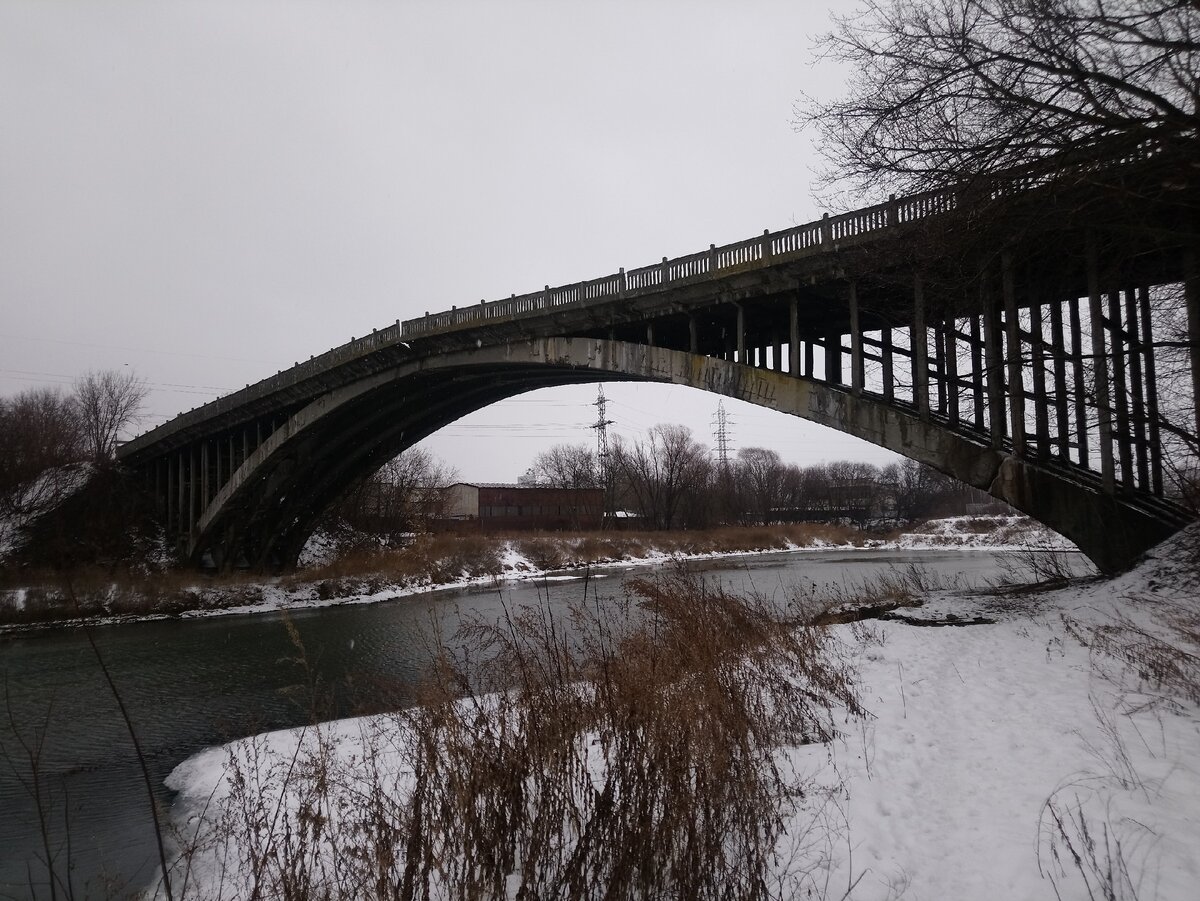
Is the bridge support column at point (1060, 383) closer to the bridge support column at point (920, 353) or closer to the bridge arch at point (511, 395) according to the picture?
the bridge arch at point (511, 395)

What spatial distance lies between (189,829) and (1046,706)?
252 inches

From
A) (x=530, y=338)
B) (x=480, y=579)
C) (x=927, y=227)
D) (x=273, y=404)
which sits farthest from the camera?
(x=480, y=579)

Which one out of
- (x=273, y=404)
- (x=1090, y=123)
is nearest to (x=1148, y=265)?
(x=1090, y=123)

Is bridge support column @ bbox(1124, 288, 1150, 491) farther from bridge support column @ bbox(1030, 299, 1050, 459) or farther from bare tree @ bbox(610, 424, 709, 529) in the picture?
bare tree @ bbox(610, 424, 709, 529)

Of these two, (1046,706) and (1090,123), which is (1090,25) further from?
(1046,706)

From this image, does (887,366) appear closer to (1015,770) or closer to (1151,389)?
(1151,389)

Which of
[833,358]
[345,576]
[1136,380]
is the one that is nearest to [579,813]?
[1136,380]

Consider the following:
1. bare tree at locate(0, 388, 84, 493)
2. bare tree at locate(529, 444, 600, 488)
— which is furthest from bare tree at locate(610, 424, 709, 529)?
bare tree at locate(0, 388, 84, 493)

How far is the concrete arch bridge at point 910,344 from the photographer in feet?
26.7

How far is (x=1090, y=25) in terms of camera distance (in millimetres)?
6188

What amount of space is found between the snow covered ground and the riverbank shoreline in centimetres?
483

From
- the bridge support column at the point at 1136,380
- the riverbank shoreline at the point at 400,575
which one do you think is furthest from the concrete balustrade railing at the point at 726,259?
the riverbank shoreline at the point at 400,575

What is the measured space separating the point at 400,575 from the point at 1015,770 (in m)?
23.1

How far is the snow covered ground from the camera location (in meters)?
2.70
